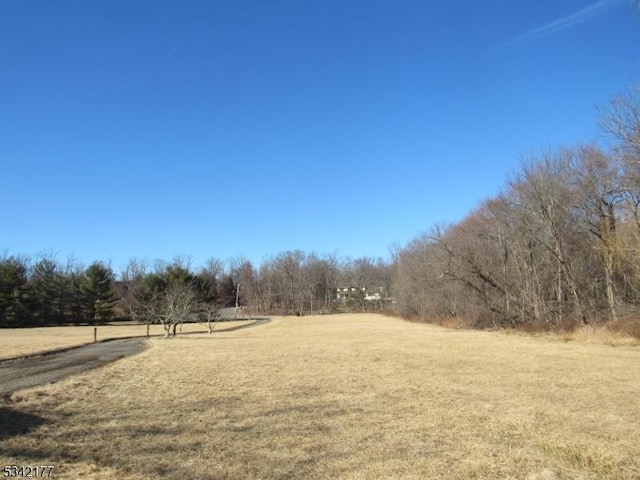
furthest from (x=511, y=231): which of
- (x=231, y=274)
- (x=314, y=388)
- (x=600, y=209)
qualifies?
(x=231, y=274)

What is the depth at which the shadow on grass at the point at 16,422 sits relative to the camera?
7.28 meters

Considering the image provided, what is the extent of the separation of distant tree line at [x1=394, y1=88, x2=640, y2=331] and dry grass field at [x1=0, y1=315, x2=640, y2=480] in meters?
14.4

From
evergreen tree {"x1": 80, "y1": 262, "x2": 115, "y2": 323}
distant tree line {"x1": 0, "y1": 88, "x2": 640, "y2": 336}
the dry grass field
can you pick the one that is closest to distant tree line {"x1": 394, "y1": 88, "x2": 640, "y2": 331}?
distant tree line {"x1": 0, "y1": 88, "x2": 640, "y2": 336}

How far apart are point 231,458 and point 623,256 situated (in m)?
25.4

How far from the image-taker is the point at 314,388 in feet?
38.5

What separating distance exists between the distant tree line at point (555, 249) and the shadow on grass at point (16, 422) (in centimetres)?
2290

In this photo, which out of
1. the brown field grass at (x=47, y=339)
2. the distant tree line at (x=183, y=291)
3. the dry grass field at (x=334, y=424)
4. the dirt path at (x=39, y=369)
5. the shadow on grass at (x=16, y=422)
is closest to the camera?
the dry grass field at (x=334, y=424)

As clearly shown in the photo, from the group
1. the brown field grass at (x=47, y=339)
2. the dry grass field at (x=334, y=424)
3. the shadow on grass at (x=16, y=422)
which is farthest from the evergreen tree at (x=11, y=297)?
the shadow on grass at (x=16, y=422)

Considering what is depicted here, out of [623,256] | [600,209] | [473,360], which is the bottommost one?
[473,360]

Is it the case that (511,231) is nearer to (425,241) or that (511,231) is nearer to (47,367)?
(425,241)

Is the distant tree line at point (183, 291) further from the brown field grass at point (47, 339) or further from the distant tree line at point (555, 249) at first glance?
the distant tree line at point (555, 249)

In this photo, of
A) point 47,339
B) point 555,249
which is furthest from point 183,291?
point 555,249

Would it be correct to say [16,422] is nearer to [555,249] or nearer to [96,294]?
[555,249]

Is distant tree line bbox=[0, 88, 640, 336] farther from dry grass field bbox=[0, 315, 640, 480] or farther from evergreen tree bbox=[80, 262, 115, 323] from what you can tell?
dry grass field bbox=[0, 315, 640, 480]
